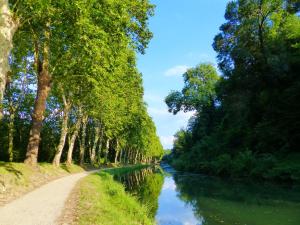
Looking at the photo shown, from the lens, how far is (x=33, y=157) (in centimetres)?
2347

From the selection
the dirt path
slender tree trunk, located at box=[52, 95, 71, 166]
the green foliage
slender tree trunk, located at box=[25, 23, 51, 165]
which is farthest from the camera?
slender tree trunk, located at box=[52, 95, 71, 166]

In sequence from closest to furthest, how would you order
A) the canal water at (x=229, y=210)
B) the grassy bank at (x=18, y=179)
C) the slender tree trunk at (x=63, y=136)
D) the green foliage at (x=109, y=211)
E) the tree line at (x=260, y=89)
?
the green foliage at (x=109, y=211) → the grassy bank at (x=18, y=179) → the canal water at (x=229, y=210) → the slender tree trunk at (x=63, y=136) → the tree line at (x=260, y=89)

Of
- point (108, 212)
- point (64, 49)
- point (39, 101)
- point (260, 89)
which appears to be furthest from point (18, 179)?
point (260, 89)

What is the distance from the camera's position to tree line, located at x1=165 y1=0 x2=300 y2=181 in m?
39.1

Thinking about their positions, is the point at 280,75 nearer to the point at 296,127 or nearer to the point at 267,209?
the point at 296,127

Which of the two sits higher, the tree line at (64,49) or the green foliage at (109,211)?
the tree line at (64,49)

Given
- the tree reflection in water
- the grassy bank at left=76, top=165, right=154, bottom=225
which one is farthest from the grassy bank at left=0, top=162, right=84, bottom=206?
the tree reflection in water

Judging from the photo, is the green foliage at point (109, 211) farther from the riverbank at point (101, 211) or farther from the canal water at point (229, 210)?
the canal water at point (229, 210)

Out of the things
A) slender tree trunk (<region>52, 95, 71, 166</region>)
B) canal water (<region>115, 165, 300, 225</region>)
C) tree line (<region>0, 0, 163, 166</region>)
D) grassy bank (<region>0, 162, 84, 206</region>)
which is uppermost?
tree line (<region>0, 0, 163, 166</region>)

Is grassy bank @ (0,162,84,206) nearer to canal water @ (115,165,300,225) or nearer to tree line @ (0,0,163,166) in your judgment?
tree line @ (0,0,163,166)

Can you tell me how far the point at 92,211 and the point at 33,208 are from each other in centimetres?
206

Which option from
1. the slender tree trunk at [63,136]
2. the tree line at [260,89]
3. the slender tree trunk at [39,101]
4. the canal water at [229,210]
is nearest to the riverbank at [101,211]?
the canal water at [229,210]

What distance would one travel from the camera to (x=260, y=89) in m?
47.4

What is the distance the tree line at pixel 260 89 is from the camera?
3909cm
